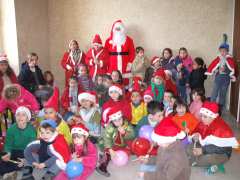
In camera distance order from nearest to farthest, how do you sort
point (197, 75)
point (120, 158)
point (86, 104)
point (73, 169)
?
point (73, 169) < point (120, 158) < point (86, 104) < point (197, 75)

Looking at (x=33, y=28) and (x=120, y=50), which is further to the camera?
(x=33, y=28)

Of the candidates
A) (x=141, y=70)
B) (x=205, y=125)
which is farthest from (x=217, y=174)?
(x=141, y=70)

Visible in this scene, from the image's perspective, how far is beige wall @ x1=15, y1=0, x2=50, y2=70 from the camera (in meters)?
6.04

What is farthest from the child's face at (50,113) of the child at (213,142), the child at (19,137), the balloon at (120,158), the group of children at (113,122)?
the child at (213,142)

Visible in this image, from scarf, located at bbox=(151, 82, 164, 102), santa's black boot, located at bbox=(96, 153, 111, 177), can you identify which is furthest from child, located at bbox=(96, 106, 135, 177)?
scarf, located at bbox=(151, 82, 164, 102)

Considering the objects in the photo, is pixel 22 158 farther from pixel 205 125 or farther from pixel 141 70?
pixel 141 70

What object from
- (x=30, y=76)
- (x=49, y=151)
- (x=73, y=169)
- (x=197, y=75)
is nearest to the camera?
(x=73, y=169)

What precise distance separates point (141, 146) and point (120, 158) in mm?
283

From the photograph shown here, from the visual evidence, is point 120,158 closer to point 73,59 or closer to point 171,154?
point 171,154

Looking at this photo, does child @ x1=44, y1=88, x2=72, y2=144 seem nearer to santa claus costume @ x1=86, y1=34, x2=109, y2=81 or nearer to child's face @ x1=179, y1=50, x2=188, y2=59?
santa claus costume @ x1=86, y1=34, x2=109, y2=81

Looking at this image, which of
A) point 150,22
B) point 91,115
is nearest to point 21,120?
point 91,115

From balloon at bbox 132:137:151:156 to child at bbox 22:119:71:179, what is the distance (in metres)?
0.83

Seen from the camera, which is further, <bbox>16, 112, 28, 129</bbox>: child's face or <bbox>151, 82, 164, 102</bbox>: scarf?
<bbox>151, 82, 164, 102</bbox>: scarf

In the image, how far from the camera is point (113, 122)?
3.94m
